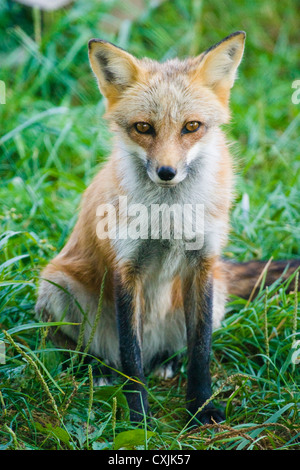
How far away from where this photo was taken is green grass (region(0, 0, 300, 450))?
303cm

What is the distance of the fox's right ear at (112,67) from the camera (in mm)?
3188

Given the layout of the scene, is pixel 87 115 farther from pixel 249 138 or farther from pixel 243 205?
pixel 243 205

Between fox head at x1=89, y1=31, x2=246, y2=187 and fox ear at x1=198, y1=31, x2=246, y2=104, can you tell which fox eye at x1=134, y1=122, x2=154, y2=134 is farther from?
fox ear at x1=198, y1=31, x2=246, y2=104

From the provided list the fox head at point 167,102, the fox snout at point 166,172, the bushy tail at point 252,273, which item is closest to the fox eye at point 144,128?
the fox head at point 167,102

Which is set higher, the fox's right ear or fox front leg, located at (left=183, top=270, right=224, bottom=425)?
the fox's right ear

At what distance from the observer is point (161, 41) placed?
23.0ft

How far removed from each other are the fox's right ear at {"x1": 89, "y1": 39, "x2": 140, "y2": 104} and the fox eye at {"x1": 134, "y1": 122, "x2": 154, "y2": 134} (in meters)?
0.34

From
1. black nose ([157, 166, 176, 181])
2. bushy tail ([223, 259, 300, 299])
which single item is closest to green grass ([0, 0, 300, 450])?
bushy tail ([223, 259, 300, 299])

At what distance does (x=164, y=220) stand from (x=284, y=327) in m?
1.22

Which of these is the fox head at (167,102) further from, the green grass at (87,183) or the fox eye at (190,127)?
the green grass at (87,183)

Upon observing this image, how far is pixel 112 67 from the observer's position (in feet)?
10.8

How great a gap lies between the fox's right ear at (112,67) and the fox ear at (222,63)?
0.40 meters

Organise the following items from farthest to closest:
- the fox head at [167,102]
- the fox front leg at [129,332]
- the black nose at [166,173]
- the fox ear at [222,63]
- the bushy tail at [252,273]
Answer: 1. the bushy tail at [252,273]
2. the fox front leg at [129,332]
3. the fox ear at [222,63]
4. the fox head at [167,102]
5. the black nose at [166,173]
